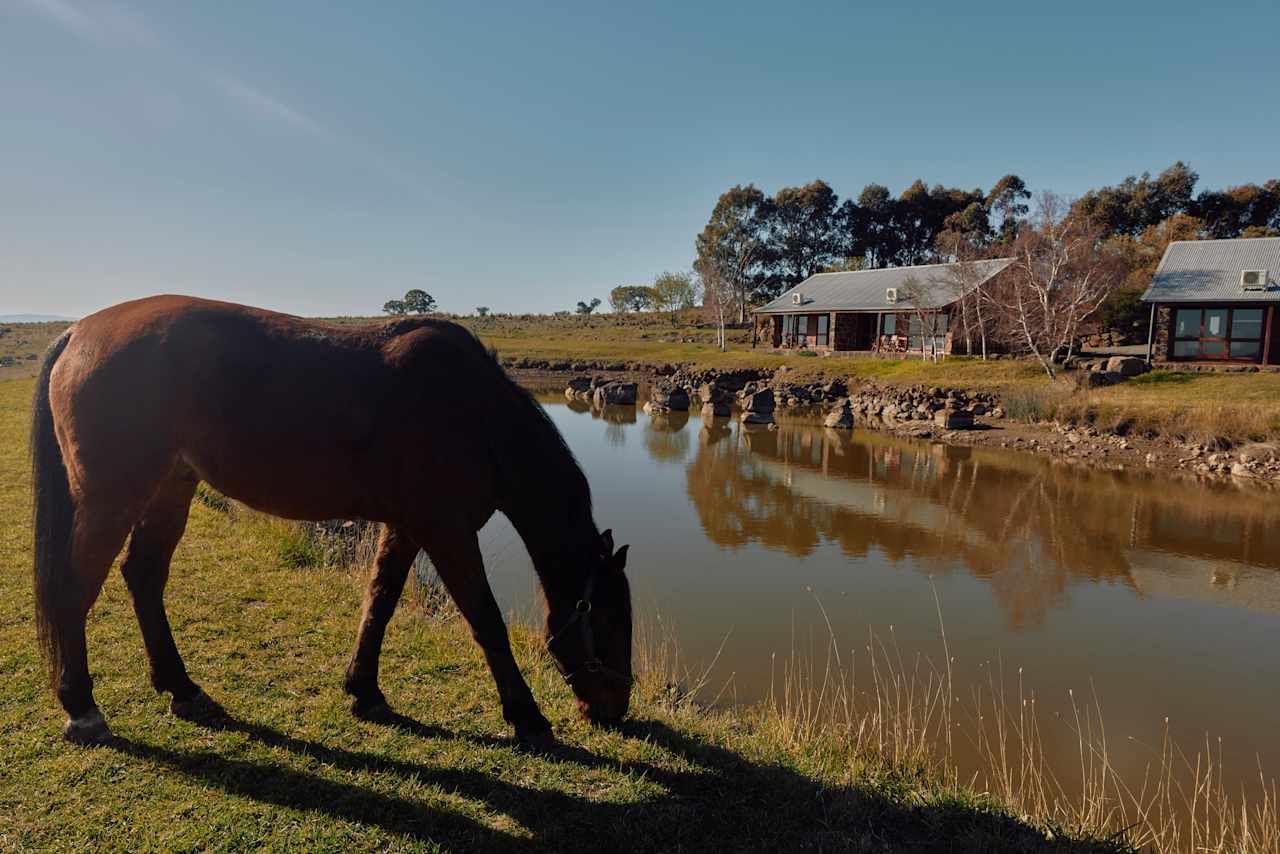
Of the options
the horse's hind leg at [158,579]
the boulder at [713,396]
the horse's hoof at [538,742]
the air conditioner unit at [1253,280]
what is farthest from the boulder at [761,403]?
the horse's hind leg at [158,579]

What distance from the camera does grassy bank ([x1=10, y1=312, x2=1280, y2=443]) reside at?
59.2 feet

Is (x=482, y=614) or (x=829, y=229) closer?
(x=482, y=614)

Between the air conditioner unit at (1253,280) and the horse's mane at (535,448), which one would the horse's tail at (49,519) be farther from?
the air conditioner unit at (1253,280)

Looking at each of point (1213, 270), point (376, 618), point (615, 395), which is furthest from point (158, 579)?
point (1213, 270)

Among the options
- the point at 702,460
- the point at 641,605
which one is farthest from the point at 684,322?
the point at 641,605

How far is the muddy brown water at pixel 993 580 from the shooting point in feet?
21.0

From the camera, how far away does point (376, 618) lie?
4016 millimetres

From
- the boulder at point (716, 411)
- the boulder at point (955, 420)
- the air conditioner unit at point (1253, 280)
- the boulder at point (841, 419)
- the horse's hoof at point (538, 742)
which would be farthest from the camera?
the boulder at point (716, 411)

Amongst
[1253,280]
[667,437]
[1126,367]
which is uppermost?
[1253,280]

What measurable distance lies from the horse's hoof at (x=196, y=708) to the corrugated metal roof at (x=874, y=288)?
34.3 meters

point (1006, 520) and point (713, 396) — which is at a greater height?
point (713, 396)

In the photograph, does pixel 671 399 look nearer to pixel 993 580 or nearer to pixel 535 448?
pixel 993 580

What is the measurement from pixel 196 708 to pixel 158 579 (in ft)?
2.62

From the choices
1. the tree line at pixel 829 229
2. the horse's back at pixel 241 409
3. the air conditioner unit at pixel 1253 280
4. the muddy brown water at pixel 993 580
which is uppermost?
the tree line at pixel 829 229
